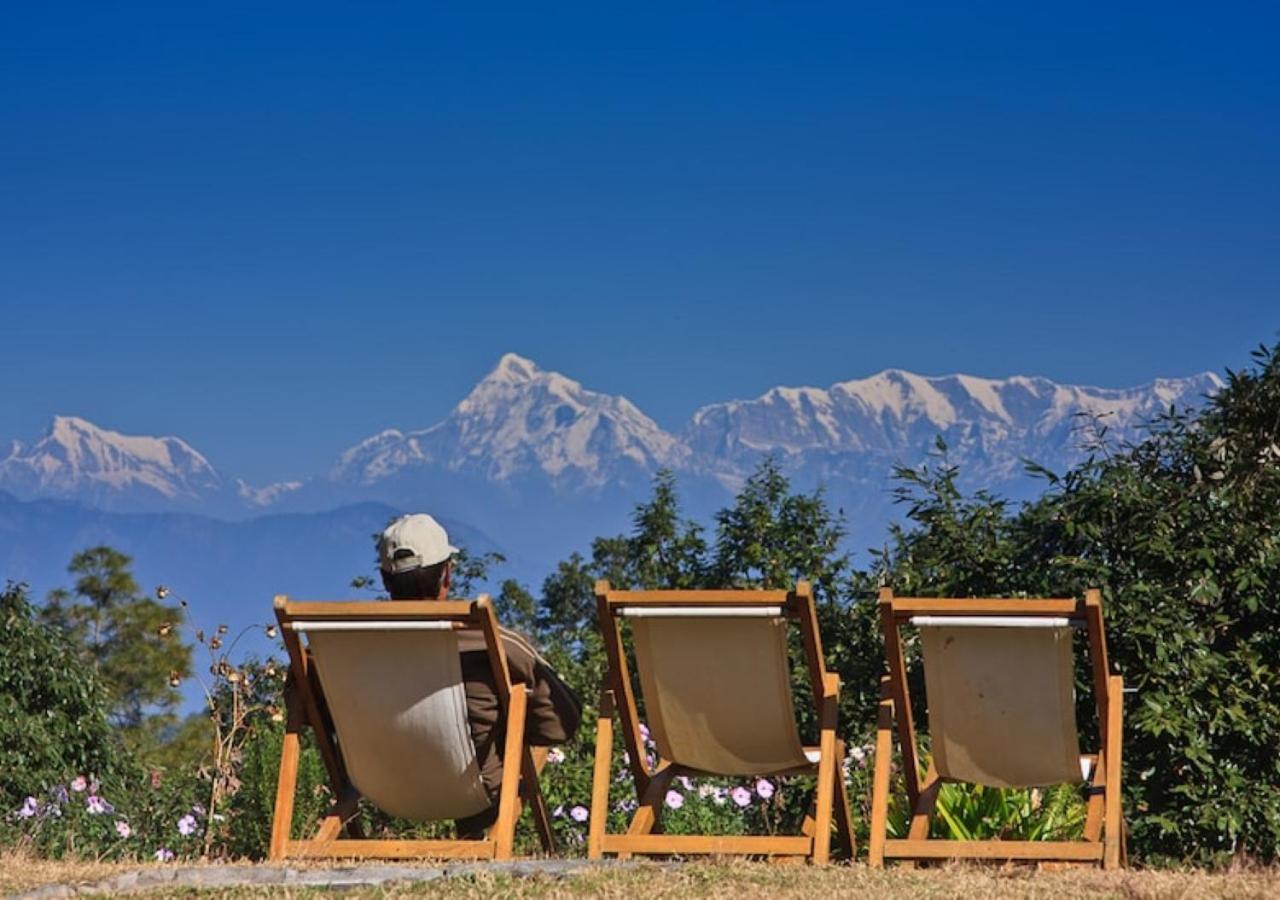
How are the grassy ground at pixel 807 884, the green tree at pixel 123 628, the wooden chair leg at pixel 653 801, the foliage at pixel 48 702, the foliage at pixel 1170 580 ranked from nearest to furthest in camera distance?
1. the grassy ground at pixel 807 884
2. the wooden chair leg at pixel 653 801
3. the foliage at pixel 1170 580
4. the foliage at pixel 48 702
5. the green tree at pixel 123 628

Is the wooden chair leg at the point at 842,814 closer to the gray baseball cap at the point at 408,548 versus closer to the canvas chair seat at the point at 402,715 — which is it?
the canvas chair seat at the point at 402,715

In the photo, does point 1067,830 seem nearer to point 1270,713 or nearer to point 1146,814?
Answer: point 1146,814

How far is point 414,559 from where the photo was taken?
5.51m

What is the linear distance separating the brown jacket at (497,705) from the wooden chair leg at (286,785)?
Answer: 0.50m

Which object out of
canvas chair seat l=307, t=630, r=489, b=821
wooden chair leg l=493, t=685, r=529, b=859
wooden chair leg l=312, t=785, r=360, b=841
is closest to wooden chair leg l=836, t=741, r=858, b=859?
wooden chair leg l=493, t=685, r=529, b=859

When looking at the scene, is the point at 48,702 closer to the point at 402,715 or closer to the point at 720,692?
the point at 402,715

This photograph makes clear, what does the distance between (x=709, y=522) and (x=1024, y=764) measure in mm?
6040

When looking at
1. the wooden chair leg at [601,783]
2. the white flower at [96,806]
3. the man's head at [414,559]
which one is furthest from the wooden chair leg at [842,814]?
the white flower at [96,806]

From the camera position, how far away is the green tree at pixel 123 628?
131ft

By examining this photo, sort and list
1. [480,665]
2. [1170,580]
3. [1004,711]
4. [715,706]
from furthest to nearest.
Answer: [1170,580], [480,665], [715,706], [1004,711]

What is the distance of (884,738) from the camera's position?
530 cm

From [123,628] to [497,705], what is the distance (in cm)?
3711

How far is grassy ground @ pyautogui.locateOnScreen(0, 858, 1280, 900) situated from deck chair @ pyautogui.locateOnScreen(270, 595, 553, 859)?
589 millimetres

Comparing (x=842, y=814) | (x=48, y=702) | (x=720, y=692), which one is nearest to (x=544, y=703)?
(x=720, y=692)
